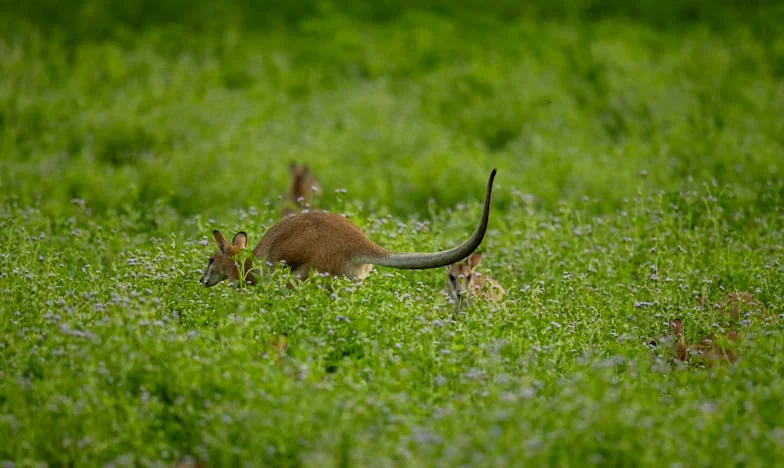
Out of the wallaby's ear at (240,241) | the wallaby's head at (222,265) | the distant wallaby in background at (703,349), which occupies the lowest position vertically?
the distant wallaby in background at (703,349)

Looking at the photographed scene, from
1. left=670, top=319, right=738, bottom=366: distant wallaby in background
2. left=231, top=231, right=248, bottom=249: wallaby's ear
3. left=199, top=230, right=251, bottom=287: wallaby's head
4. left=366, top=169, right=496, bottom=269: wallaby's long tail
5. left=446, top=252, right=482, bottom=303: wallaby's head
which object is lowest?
left=446, top=252, right=482, bottom=303: wallaby's head

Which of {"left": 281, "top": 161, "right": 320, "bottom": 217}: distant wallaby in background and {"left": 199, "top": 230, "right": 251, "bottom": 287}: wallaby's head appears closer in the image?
{"left": 199, "top": 230, "right": 251, "bottom": 287}: wallaby's head

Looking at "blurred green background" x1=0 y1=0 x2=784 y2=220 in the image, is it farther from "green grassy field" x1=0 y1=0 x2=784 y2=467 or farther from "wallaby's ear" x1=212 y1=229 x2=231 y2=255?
"wallaby's ear" x1=212 y1=229 x2=231 y2=255

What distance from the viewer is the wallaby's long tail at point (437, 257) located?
5.75 m

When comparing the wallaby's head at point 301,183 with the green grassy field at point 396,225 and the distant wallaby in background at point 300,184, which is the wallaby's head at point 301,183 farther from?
the green grassy field at point 396,225

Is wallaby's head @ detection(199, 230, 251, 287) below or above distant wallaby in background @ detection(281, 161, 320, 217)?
above

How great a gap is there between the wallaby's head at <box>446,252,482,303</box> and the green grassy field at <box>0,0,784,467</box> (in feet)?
0.91

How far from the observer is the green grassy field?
15.0 ft

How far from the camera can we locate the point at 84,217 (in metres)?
9.18

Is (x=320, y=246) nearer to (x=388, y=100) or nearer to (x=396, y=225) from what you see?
(x=396, y=225)

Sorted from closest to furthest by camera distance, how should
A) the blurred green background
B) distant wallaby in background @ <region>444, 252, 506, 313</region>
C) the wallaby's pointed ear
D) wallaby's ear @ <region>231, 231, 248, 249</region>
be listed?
wallaby's ear @ <region>231, 231, 248, 249</region>, distant wallaby in background @ <region>444, 252, 506, 313</region>, the wallaby's pointed ear, the blurred green background

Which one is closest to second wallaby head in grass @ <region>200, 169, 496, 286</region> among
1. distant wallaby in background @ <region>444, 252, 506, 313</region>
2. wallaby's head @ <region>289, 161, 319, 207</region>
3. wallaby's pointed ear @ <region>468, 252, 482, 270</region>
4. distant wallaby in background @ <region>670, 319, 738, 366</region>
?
distant wallaby in background @ <region>444, 252, 506, 313</region>

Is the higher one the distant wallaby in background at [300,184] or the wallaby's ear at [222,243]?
the wallaby's ear at [222,243]

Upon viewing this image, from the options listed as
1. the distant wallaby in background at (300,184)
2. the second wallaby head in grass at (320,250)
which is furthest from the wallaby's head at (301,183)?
the second wallaby head in grass at (320,250)
